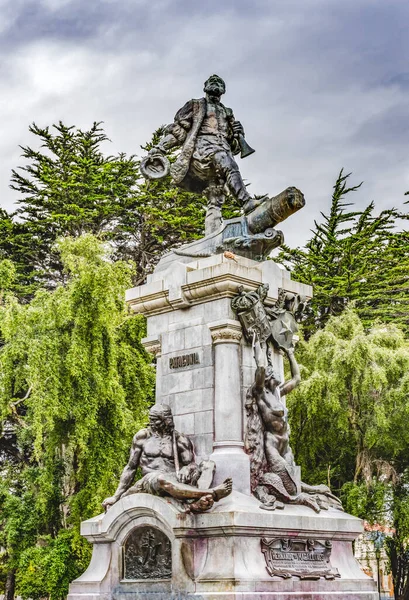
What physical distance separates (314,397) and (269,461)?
38.3 feet

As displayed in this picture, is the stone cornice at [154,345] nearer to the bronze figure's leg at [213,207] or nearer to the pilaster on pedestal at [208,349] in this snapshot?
the pilaster on pedestal at [208,349]

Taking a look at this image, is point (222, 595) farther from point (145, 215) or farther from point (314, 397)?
point (145, 215)

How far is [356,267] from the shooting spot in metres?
27.6

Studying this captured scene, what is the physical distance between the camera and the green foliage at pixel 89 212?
28.5 metres

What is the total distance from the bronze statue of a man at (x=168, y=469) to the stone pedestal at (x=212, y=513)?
0.15 meters

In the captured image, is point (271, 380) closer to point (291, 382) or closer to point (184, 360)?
point (291, 382)

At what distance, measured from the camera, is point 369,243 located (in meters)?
28.1

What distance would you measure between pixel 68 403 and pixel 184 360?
8970mm

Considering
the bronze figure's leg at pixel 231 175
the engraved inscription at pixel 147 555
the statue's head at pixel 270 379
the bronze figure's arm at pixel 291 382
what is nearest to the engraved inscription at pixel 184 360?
the statue's head at pixel 270 379

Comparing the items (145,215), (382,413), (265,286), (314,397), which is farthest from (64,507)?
(265,286)

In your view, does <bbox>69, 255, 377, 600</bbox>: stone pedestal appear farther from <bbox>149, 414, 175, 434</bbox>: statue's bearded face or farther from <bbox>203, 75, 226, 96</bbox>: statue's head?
<bbox>203, 75, 226, 96</bbox>: statue's head

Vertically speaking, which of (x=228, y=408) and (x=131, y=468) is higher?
(x=228, y=408)

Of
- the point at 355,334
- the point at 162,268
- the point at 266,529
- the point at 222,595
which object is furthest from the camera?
the point at 355,334

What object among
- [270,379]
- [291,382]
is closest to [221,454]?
[270,379]
